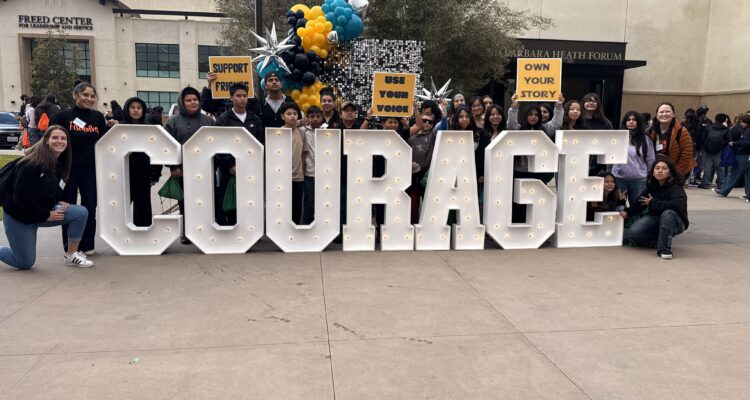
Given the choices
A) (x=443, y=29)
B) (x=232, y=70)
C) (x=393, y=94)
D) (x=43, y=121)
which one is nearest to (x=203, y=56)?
(x=443, y=29)

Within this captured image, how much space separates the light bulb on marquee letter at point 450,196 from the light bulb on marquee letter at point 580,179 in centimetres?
107

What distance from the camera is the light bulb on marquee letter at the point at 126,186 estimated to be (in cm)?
580

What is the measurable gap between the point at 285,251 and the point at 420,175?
6.40 feet

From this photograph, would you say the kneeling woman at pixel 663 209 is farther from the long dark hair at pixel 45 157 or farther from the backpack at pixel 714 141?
the backpack at pixel 714 141

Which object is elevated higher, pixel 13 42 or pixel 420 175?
pixel 13 42

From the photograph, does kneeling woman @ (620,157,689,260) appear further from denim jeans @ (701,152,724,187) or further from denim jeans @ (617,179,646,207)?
denim jeans @ (701,152,724,187)

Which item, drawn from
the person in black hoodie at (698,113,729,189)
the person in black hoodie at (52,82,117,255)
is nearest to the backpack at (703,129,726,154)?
the person in black hoodie at (698,113,729,189)

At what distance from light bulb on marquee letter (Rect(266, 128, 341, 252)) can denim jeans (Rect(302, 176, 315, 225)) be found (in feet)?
1.43

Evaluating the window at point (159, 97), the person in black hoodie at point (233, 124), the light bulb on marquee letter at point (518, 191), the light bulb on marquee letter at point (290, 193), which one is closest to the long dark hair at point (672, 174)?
the light bulb on marquee letter at point (518, 191)

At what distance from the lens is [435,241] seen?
20.8 feet

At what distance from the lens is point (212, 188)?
6.00 m

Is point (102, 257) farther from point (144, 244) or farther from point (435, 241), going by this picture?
point (435, 241)

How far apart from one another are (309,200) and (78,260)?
99.3 inches

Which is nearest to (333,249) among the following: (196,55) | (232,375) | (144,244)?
(144,244)
